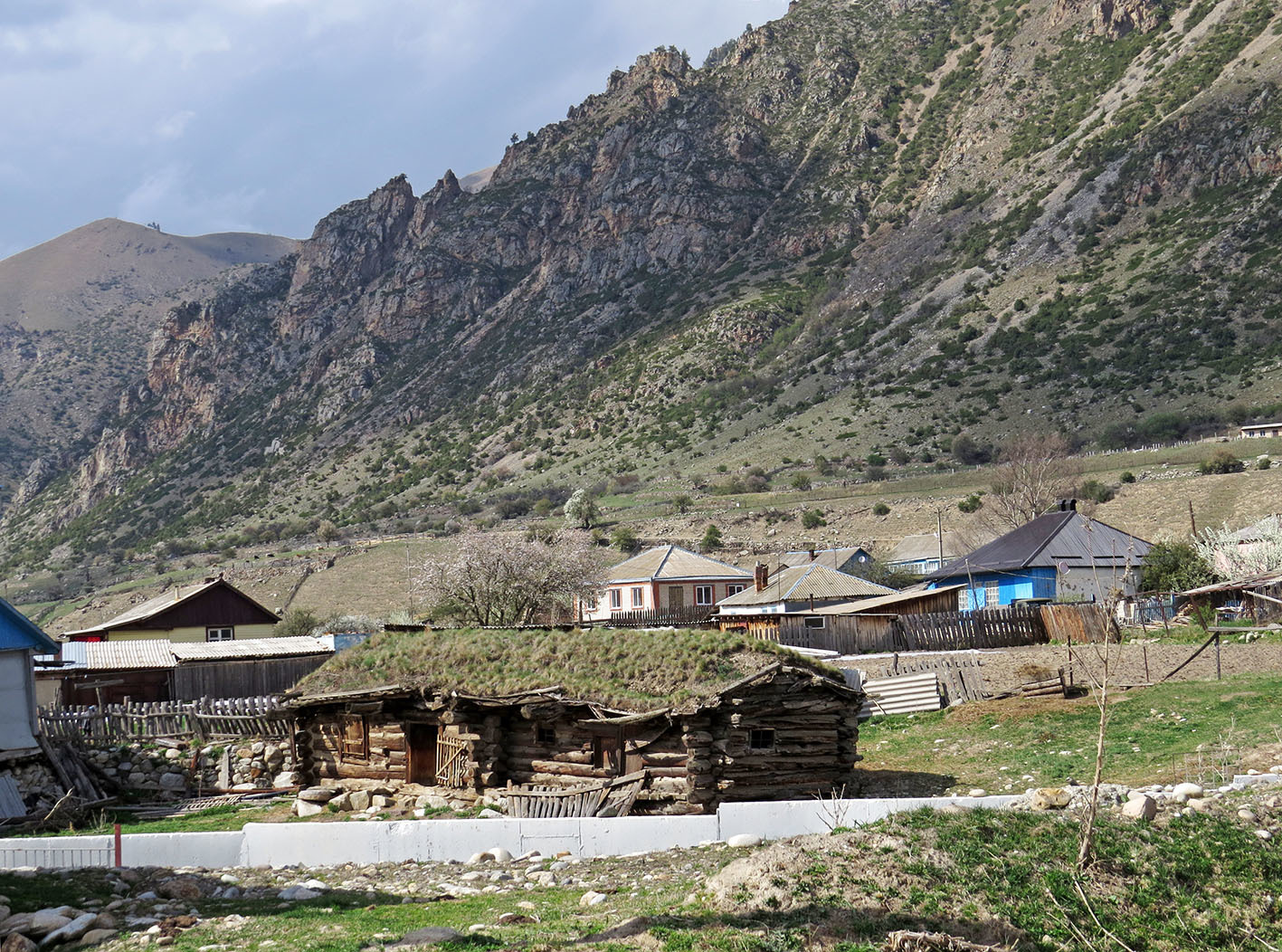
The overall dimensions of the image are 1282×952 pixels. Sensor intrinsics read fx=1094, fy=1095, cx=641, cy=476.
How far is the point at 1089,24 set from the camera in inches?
5384

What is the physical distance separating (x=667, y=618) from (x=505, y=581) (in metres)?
9.11

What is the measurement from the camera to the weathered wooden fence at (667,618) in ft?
168

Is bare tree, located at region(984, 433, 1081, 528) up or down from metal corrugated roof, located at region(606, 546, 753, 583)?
up

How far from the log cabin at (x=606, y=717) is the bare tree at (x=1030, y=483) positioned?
47.3 m

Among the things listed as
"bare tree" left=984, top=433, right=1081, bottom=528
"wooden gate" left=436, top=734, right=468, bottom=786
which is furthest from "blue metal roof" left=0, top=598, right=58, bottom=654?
"bare tree" left=984, top=433, right=1081, bottom=528

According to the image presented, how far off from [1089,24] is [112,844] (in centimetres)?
15013

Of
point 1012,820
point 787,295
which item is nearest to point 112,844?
point 1012,820

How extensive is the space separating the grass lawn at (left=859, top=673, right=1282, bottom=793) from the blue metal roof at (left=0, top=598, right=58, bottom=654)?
19709mm

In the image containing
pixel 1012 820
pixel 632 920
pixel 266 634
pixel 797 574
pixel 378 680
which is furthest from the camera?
pixel 797 574

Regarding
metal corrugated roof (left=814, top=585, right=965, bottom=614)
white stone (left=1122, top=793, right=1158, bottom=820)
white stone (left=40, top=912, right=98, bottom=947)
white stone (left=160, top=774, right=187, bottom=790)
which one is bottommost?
white stone (left=160, top=774, right=187, bottom=790)

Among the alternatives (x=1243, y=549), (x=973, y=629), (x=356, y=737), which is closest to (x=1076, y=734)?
(x=973, y=629)

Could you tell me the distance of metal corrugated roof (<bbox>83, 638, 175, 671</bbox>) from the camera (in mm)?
32219

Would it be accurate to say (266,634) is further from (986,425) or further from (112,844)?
(986,425)

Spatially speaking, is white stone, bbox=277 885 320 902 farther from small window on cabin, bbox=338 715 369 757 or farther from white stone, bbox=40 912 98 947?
small window on cabin, bbox=338 715 369 757
